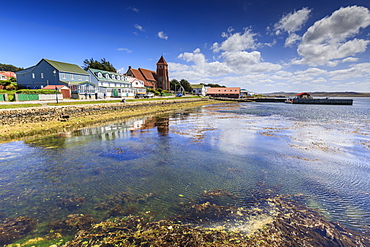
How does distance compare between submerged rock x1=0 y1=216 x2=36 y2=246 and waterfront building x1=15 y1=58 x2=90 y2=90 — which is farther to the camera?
waterfront building x1=15 y1=58 x2=90 y2=90

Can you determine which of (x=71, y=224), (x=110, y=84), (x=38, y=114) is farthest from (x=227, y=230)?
(x=110, y=84)

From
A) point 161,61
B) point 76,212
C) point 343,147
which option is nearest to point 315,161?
point 343,147

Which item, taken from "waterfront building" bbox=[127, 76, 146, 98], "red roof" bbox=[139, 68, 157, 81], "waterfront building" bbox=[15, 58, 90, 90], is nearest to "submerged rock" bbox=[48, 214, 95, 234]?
"waterfront building" bbox=[15, 58, 90, 90]

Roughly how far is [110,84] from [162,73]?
4972 cm

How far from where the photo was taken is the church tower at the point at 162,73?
111250mm

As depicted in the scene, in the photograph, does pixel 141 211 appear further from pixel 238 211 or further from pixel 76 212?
pixel 238 211

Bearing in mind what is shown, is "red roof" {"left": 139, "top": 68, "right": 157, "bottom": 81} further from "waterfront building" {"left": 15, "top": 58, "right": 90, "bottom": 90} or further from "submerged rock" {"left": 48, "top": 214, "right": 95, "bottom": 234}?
"submerged rock" {"left": 48, "top": 214, "right": 95, "bottom": 234}

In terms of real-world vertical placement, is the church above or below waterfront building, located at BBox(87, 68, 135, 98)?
above

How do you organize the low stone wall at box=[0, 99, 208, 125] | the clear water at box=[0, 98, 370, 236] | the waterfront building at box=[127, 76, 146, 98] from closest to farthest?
1. the clear water at box=[0, 98, 370, 236]
2. the low stone wall at box=[0, 99, 208, 125]
3. the waterfront building at box=[127, 76, 146, 98]

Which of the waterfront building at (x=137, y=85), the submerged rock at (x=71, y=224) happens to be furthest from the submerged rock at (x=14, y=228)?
the waterfront building at (x=137, y=85)

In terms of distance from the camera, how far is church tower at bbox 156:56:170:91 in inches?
4380

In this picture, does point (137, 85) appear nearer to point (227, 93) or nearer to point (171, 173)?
point (227, 93)

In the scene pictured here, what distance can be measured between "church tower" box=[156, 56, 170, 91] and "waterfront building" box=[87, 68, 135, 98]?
38010 millimetres

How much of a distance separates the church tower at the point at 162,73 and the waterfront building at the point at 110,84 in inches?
1496
